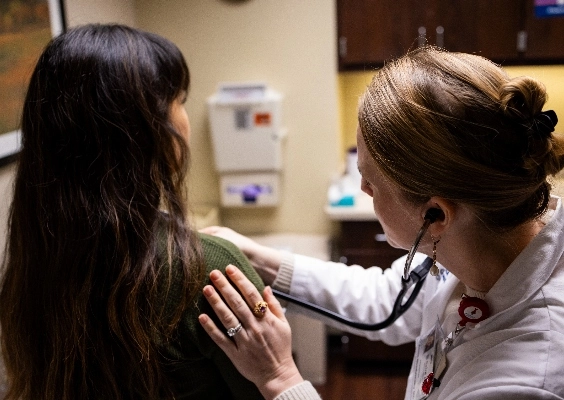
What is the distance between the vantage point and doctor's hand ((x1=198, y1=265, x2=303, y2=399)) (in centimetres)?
106

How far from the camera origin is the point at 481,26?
103 inches

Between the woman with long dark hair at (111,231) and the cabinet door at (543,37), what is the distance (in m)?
1.95

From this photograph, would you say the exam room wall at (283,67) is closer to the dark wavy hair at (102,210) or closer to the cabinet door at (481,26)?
the cabinet door at (481,26)

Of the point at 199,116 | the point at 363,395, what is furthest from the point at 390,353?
the point at 199,116

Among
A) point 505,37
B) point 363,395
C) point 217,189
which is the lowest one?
point 363,395

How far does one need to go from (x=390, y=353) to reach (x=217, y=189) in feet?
3.73

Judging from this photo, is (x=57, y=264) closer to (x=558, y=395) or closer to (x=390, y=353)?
(x=558, y=395)

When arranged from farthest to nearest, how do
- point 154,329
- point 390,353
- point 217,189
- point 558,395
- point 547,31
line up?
point 217,189 → point 390,353 → point 547,31 → point 154,329 → point 558,395

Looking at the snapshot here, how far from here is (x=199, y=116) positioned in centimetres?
297

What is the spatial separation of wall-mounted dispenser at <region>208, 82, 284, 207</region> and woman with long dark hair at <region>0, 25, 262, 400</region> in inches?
66.3

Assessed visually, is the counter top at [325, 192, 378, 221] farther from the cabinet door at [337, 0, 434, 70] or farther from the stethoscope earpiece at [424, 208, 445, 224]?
the stethoscope earpiece at [424, 208, 445, 224]

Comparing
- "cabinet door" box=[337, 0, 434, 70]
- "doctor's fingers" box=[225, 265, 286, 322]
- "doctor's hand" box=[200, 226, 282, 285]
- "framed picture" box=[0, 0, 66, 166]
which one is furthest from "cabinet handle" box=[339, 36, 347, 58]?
"doctor's fingers" box=[225, 265, 286, 322]

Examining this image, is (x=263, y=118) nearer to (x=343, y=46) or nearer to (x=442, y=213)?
(x=343, y=46)

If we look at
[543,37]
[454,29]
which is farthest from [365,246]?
[543,37]
